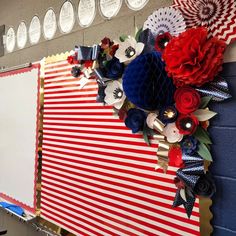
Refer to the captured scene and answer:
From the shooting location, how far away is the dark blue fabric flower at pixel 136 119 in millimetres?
1124

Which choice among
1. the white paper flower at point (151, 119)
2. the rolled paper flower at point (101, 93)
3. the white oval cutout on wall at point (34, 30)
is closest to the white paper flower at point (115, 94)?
the rolled paper flower at point (101, 93)

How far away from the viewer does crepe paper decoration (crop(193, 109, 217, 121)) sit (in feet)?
3.12

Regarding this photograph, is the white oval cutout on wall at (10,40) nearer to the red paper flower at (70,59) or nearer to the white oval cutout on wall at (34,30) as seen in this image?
the white oval cutout on wall at (34,30)

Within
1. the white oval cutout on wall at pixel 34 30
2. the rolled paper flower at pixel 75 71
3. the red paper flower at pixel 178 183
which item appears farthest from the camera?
the white oval cutout on wall at pixel 34 30

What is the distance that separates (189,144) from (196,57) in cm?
30

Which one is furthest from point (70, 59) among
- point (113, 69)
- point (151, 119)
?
point (151, 119)

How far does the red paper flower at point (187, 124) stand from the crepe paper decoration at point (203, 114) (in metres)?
0.02

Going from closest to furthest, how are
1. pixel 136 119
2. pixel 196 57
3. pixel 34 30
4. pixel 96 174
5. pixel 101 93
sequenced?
pixel 196 57 < pixel 136 119 < pixel 101 93 < pixel 96 174 < pixel 34 30

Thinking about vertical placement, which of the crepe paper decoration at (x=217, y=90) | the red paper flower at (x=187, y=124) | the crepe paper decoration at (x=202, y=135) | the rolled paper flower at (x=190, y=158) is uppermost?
the crepe paper decoration at (x=217, y=90)

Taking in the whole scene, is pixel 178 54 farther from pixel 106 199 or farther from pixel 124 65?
pixel 106 199

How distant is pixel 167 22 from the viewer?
3.43ft

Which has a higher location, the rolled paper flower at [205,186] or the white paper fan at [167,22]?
the white paper fan at [167,22]

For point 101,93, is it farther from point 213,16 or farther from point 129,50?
point 213,16

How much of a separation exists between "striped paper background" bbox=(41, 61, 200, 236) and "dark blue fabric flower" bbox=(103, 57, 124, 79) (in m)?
A: 0.18
